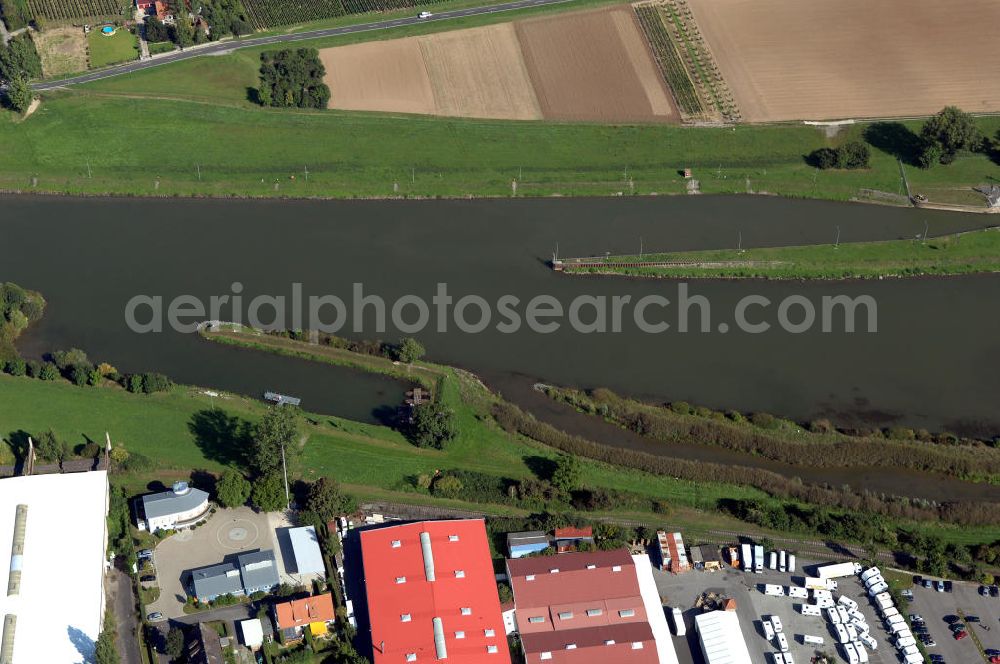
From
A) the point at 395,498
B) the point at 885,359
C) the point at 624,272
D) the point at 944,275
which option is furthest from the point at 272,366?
the point at 944,275

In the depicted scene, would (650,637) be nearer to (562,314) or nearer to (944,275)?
(562,314)

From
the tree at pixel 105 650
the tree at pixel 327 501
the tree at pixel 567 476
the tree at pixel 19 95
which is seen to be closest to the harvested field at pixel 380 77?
the tree at pixel 19 95

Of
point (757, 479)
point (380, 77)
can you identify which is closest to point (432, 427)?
point (757, 479)

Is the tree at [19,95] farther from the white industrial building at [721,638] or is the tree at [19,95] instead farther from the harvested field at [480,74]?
the white industrial building at [721,638]

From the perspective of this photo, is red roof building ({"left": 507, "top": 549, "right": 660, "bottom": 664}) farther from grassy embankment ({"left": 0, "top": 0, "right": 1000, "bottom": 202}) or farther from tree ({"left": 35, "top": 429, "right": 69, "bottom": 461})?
grassy embankment ({"left": 0, "top": 0, "right": 1000, "bottom": 202})

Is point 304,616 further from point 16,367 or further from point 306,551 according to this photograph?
point 16,367

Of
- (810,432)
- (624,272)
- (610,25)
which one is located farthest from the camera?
(610,25)
